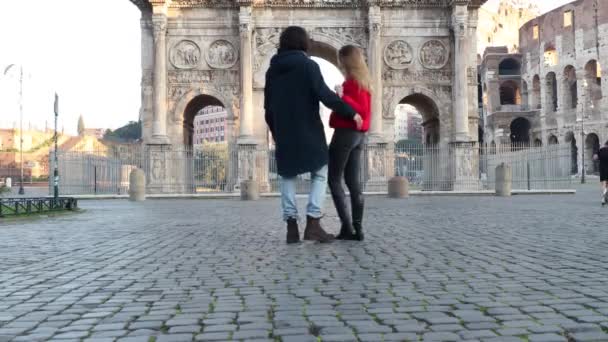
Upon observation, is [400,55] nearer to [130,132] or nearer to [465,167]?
[465,167]

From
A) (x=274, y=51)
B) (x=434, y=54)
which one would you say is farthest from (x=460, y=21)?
(x=274, y=51)

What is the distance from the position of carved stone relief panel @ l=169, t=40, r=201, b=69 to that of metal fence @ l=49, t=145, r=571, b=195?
3.68 metres

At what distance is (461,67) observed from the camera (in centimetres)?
2605

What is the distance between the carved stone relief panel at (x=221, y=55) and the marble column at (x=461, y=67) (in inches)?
386

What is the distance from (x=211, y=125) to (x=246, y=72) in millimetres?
95873

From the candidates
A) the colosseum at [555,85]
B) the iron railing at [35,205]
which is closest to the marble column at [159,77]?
the iron railing at [35,205]

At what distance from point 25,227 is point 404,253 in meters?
6.17

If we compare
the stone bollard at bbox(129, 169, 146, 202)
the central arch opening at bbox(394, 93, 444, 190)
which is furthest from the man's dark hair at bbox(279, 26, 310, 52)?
the central arch opening at bbox(394, 93, 444, 190)

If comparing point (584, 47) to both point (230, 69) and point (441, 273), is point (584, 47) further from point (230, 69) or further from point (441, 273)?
point (441, 273)

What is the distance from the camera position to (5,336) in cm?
259

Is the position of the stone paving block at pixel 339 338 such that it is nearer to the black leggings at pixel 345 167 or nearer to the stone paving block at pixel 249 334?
the stone paving block at pixel 249 334

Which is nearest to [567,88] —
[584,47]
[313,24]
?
[584,47]

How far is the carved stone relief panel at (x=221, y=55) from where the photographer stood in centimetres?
2616

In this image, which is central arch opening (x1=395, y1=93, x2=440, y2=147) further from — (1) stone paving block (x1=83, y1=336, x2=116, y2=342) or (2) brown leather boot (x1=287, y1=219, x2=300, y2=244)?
(1) stone paving block (x1=83, y1=336, x2=116, y2=342)
